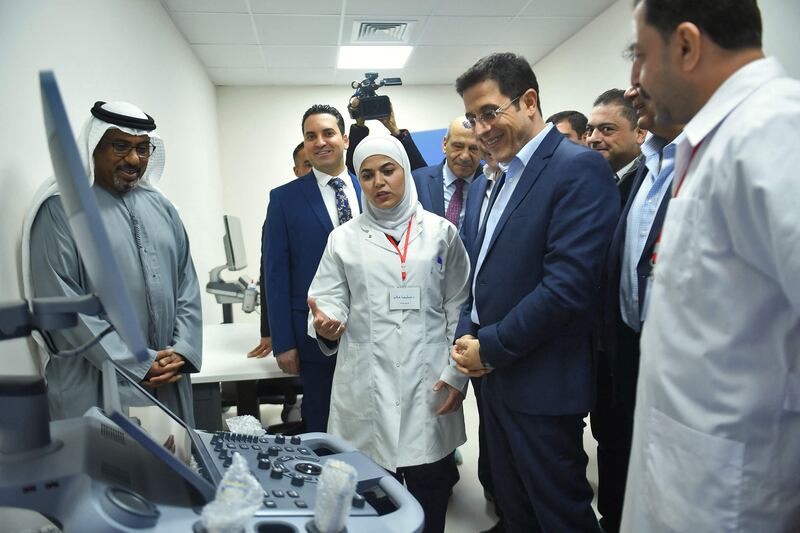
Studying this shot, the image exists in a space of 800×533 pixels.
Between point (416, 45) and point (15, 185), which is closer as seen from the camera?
point (15, 185)

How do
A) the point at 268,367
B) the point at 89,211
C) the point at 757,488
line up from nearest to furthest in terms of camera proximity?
the point at 89,211 < the point at 757,488 < the point at 268,367

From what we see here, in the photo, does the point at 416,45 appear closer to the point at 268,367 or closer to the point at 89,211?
the point at 268,367

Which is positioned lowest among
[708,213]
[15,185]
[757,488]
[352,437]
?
[352,437]

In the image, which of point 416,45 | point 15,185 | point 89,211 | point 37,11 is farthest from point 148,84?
point 89,211

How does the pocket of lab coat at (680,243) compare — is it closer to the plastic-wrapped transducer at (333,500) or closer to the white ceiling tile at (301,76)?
the plastic-wrapped transducer at (333,500)

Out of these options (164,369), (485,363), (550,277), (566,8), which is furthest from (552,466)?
(566,8)

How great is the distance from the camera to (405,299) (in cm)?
167

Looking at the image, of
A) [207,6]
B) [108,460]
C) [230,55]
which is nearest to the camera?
[108,460]

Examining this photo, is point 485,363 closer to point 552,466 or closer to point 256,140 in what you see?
point 552,466

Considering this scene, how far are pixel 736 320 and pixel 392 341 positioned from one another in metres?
1.04

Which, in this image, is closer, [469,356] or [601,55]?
[469,356]

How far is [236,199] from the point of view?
5.79 m

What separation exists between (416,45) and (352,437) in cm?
401

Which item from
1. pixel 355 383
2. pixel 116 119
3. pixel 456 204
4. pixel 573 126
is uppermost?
pixel 573 126
